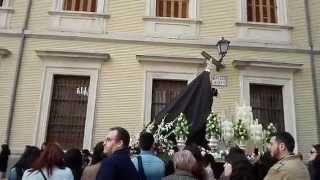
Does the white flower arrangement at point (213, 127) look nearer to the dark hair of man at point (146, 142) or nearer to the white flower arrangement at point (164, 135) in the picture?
the white flower arrangement at point (164, 135)

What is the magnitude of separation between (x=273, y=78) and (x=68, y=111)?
6615 millimetres

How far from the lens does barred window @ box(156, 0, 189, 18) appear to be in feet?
47.0

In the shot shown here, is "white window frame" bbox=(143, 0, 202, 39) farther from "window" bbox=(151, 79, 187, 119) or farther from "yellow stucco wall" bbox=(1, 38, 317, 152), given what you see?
"window" bbox=(151, 79, 187, 119)

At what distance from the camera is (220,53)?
484 inches

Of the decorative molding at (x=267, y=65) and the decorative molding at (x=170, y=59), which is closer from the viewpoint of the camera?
Answer: the decorative molding at (x=170, y=59)

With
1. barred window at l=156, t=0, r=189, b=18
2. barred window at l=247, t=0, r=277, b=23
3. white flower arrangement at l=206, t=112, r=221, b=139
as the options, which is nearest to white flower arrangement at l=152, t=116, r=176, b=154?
white flower arrangement at l=206, t=112, r=221, b=139

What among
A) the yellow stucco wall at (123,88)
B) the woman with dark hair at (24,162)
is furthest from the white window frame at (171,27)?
the woman with dark hair at (24,162)

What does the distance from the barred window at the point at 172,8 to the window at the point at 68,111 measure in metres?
3.41

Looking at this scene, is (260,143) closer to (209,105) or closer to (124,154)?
(209,105)

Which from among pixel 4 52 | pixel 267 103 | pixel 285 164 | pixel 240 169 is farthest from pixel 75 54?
pixel 285 164

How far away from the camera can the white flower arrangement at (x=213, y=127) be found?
28.0 feet

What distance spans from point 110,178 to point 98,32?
10.3 metres

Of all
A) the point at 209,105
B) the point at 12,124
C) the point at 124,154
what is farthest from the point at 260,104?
the point at 124,154

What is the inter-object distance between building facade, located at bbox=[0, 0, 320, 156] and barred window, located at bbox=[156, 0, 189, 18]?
0.11 ft
